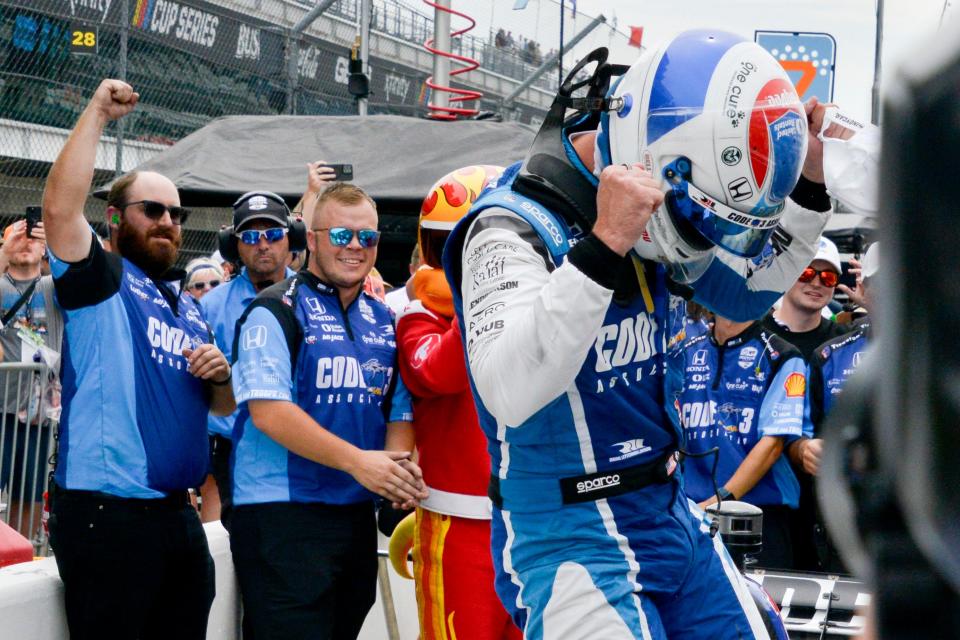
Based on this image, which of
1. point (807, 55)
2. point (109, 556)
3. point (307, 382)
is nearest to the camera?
point (109, 556)

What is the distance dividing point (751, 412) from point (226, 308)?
2554 mm

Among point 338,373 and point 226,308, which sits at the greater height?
point 226,308

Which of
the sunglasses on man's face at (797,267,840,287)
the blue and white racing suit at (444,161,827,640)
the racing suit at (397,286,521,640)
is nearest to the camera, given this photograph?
the blue and white racing suit at (444,161,827,640)

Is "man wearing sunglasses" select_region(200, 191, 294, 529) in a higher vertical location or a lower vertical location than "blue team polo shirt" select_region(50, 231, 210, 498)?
higher

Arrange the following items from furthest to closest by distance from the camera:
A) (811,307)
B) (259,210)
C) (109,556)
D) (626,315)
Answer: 1. (811,307)
2. (259,210)
3. (109,556)
4. (626,315)

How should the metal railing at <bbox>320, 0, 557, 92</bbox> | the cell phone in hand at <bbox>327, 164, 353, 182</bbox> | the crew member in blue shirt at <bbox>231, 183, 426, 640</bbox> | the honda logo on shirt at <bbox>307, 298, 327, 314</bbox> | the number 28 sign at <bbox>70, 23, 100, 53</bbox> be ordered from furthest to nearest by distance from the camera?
the metal railing at <bbox>320, 0, 557, 92</bbox>, the number 28 sign at <bbox>70, 23, 100, 53</bbox>, the cell phone in hand at <bbox>327, 164, 353, 182</bbox>, the honda logo on shirt at <bbox>307, 298, 327, 314</bbox>, the crew member in blue shirt at <bbox>231, 183, 426, 640</bbox>

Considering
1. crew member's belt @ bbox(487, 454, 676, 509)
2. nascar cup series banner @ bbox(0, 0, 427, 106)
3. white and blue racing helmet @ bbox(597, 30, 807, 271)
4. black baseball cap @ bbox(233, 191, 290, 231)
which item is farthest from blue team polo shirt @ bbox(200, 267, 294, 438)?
nascar cup series banner @ bbox(0, 0, 427, 106)

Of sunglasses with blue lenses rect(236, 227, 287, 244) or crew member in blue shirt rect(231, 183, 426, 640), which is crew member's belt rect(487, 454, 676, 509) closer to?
crew member in blue shirt rect(231, 183, 426, 640)

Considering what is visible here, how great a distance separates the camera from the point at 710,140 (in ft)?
8.46

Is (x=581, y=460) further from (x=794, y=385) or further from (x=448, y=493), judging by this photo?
(x=794, y=385)

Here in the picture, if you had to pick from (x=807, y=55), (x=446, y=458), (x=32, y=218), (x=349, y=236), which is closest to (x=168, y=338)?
(x=349, y=236)

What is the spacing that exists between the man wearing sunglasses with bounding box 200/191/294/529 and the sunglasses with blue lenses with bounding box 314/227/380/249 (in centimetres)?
166

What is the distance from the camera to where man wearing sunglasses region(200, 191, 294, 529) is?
19.3 ft

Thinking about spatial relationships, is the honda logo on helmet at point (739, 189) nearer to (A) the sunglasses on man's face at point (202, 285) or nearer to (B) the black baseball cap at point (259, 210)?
(B) the black baseball cap at point (259, 210)
